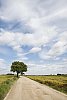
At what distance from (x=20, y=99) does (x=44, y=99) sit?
2157mm

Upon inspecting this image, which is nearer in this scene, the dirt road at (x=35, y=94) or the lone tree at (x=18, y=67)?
the dirt road at (x=35, y=94)

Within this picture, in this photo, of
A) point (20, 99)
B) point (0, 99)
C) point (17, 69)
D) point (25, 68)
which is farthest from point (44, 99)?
point (25, 68)

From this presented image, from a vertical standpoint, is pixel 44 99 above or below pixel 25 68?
below

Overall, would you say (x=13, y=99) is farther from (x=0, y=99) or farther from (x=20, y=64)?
(x=20, y=64)

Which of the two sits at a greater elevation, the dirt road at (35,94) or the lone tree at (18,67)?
the lone tree at (18,67)

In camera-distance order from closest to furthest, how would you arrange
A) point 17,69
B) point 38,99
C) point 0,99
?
point 0,99 < point 38,99 < point 17,69

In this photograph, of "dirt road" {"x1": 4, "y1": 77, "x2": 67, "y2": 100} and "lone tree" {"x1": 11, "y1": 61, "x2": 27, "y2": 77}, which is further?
"lone tree" {"x1": 11, "y1": 61, "x2": 27, "y2": 77}

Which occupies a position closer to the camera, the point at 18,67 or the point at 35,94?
the point at 35,94

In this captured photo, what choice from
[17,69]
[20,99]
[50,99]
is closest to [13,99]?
[20,99]

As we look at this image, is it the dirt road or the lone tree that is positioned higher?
the lone tree

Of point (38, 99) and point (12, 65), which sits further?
point (12, 65)

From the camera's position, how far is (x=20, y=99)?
19500 mm

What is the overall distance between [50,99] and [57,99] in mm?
603

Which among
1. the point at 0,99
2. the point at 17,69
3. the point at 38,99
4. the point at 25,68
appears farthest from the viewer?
→ the point at 25,68
